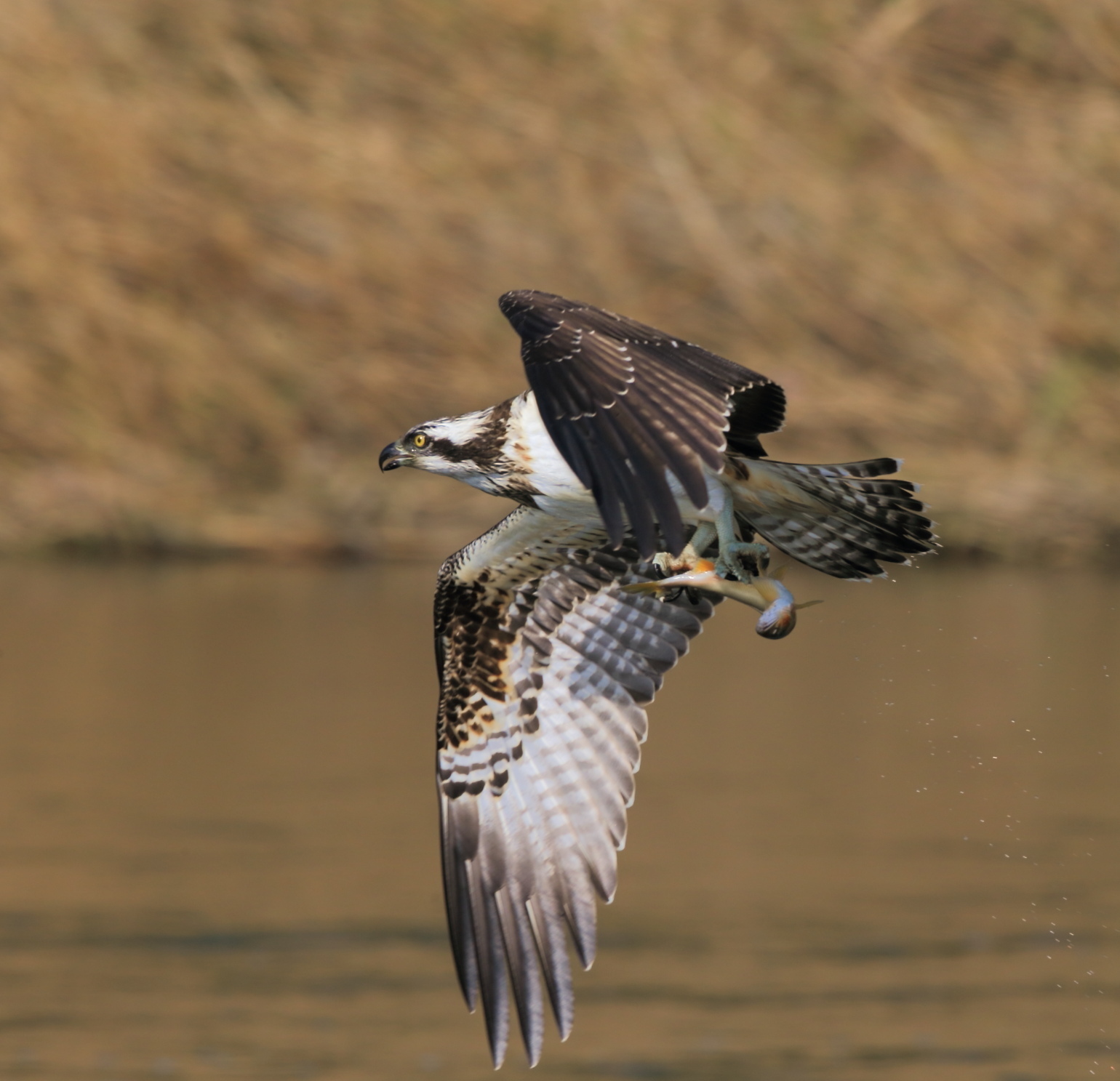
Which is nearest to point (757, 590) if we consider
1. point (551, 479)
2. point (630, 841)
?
point (551, 479)

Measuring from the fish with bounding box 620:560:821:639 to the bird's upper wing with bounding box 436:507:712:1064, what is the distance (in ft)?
2.93

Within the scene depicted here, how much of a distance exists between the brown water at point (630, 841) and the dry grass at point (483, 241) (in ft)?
2.54

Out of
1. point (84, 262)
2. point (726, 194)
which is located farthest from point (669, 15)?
point (84, 262)

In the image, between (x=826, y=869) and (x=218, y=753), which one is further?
(x=218, y=753)

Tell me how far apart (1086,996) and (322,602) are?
6.22 metres

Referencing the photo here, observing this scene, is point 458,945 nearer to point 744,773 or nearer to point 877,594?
point 744,773

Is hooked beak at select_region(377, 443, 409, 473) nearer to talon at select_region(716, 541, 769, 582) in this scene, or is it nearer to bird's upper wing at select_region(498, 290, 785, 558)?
talon at select_region(716, 541, 769, 582)

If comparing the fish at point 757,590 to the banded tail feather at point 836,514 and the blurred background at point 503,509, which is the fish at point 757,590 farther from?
the blurred background at point 503,509

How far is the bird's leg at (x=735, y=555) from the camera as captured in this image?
7.18 meters

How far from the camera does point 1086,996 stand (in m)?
10.9

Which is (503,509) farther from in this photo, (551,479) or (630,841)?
(551,479)

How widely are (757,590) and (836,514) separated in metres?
0.46

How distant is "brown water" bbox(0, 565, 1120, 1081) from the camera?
10492mm

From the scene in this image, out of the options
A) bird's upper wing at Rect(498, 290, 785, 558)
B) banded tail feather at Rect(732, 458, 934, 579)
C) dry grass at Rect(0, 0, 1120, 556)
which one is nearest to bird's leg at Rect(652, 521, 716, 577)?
banded tail feather at Rect(732, 458, 934, 579)
